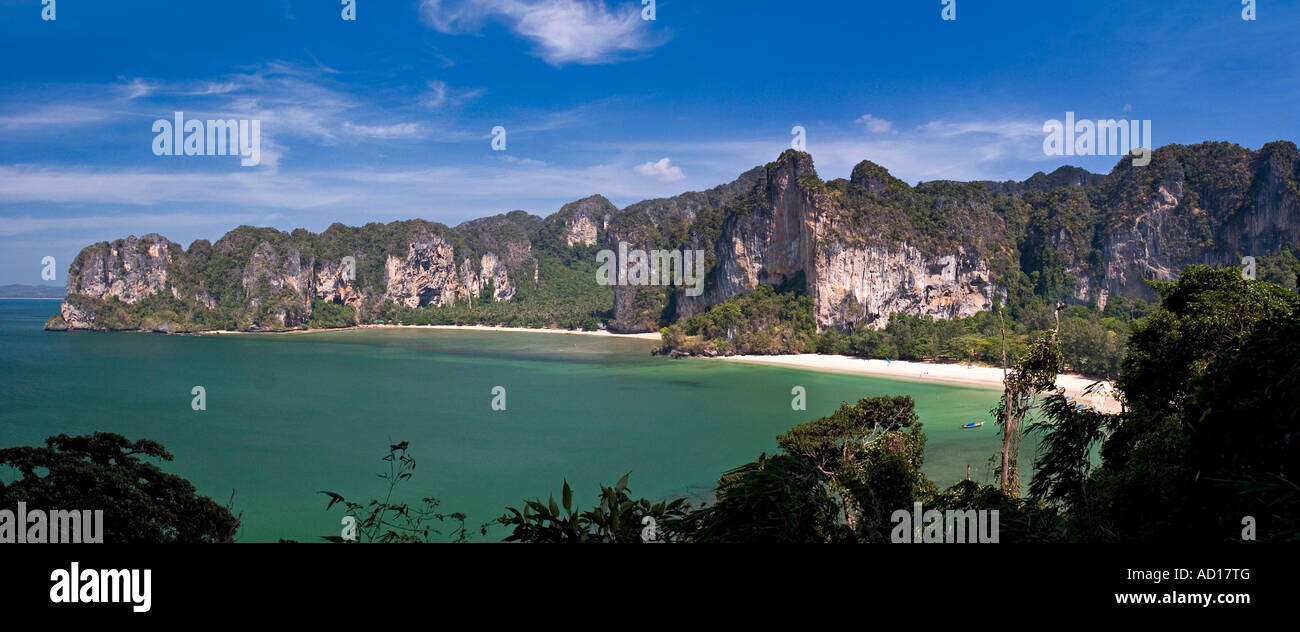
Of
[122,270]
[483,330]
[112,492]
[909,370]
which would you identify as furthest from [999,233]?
[122,270]

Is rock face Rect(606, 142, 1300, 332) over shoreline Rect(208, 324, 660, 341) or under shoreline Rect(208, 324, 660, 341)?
over

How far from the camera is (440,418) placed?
1182 inches

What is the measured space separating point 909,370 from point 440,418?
29.1 metres

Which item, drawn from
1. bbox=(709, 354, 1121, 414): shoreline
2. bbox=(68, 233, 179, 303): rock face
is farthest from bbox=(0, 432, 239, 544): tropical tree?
bbox=(68, 233, 179, 303): rock face

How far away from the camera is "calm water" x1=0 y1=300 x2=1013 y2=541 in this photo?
65.7 ft

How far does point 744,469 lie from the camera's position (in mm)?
3551

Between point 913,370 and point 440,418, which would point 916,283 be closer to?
point 913,370

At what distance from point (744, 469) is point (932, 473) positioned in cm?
1852

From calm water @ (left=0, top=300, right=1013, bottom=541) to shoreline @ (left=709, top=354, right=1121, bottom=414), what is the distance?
2.45 meters

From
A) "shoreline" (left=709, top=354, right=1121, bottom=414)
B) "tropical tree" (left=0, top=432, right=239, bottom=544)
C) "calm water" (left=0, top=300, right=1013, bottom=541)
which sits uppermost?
"tropical tree" (left=0, top=432, right=239, bottom=544)

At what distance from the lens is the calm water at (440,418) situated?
65.7 feet

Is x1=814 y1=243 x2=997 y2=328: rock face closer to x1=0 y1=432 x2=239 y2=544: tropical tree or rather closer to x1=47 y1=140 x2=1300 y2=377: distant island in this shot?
x1=47 y1=140 x2=1300 y2=377: distant island

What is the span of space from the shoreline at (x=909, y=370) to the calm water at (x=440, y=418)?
8.05 feet
